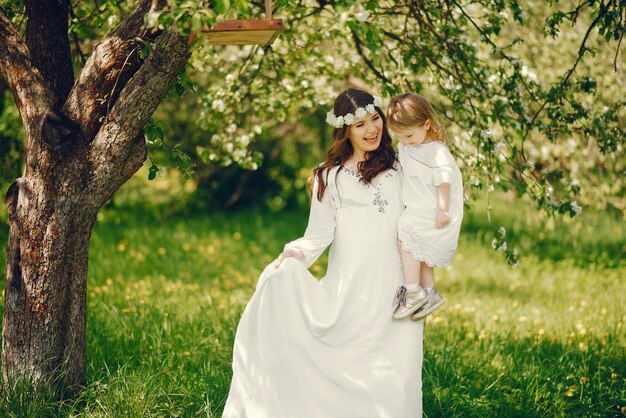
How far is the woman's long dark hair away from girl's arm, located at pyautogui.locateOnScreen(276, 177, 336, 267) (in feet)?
0.15

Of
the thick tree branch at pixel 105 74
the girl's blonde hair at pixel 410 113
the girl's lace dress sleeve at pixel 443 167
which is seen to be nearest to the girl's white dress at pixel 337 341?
the girl's lace dress sleeve at pixel 443 167

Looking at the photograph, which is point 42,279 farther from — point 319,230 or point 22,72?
point 319,230

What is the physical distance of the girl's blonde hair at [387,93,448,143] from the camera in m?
3.45

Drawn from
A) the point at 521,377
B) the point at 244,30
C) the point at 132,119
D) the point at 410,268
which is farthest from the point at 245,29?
the point at 521,377

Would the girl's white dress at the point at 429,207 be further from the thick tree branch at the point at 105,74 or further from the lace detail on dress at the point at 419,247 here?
the thick tree branch at the point at 105,74

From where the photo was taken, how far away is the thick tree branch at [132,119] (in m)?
3.08

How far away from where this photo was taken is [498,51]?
4.07 meters

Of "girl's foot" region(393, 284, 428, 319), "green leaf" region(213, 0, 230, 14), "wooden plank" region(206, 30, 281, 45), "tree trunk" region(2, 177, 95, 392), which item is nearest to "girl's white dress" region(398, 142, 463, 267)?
"girl's foot" region(393, 284, 428, 319)

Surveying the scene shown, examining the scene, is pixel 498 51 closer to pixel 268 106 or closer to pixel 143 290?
pixel 268 106

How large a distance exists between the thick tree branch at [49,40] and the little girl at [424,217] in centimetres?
171

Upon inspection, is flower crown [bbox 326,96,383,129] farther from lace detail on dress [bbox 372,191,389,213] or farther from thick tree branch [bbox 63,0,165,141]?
thick tree branch [bbox 63,0,165,141]

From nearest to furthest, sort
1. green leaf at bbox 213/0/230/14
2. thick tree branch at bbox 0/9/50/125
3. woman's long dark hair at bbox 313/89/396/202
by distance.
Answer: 1. green leaf at bbox 213/0/230/14
2. thick tree branch at bbox 0/9/50/125
3. woman's long dark hair at bbox 313/89/396/202

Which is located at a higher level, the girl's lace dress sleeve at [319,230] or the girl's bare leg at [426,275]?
the girl's lace dress sleeve at [319,230]

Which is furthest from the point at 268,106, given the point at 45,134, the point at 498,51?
the point at 45,134
